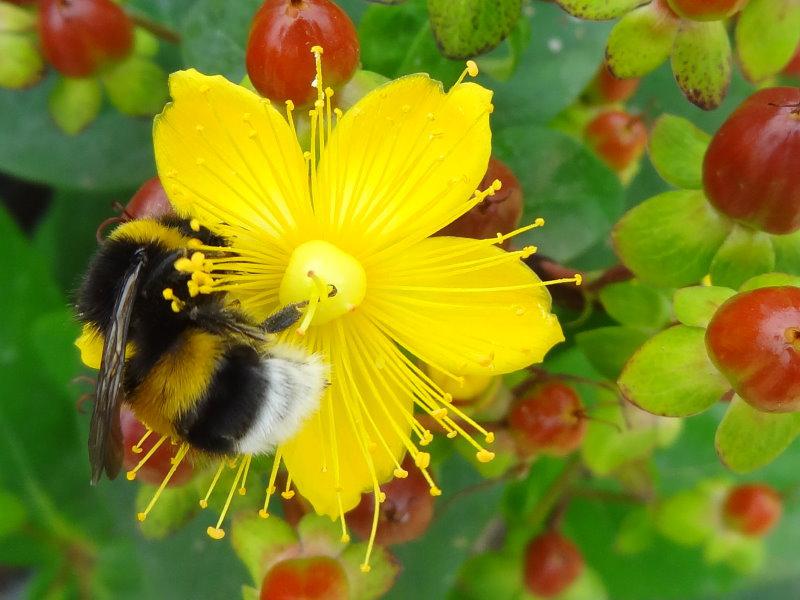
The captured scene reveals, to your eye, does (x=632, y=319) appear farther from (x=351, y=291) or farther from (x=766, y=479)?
(x=766, y=479)

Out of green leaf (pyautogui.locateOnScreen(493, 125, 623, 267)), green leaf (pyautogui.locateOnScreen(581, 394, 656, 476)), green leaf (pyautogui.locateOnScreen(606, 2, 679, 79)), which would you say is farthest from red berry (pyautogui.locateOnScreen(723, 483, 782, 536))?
green leaf (pyautogui.locateOnScreen(606, 2, 679, 79))

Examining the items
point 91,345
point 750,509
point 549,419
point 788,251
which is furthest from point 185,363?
point 750,509

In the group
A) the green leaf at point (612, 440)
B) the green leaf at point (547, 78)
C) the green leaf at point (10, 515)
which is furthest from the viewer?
the green leaf at point (10, 515)

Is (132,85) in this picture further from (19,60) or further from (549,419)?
(549,419)

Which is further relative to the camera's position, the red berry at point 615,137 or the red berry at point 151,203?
the red berry at point 615,137

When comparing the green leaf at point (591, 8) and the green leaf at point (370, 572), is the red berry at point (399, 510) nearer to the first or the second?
the green leaf at point (370, 572)

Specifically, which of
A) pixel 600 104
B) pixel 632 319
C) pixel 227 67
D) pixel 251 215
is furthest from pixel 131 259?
pixel 600 104

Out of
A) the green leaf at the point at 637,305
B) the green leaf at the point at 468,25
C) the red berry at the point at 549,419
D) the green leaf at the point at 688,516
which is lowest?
the green leaf at the point at 688,516

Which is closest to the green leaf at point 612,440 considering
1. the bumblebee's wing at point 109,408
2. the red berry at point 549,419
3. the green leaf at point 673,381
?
the red berry at point 549,419
